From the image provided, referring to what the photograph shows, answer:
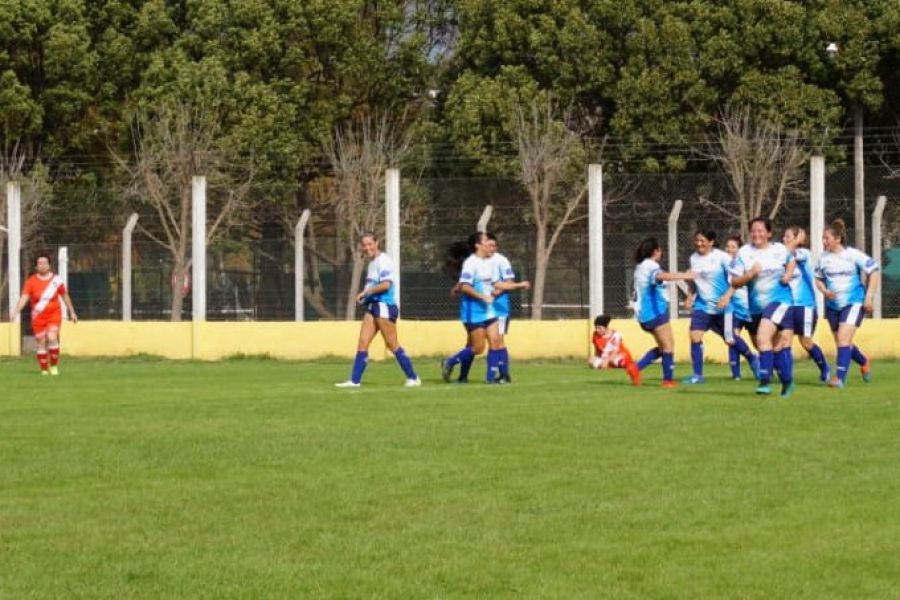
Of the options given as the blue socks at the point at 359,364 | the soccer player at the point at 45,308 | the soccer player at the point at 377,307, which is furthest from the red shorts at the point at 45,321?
the blue socks at the point at 359,364

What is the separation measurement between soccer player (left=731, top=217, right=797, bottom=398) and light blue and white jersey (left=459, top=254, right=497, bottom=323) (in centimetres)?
400

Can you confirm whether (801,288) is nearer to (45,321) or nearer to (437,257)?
(45,321)

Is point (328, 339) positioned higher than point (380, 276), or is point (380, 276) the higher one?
point (380, 276)

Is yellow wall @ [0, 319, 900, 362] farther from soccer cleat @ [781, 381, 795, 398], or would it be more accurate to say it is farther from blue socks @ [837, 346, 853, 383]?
soccer cleat @ [781, 381, 795, 398]

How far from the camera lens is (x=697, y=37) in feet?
166

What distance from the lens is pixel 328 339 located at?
31000mm

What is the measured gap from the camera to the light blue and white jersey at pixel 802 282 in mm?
18641

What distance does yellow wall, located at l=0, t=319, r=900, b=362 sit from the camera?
95.2 feet

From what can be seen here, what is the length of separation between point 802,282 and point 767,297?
1.51 meters

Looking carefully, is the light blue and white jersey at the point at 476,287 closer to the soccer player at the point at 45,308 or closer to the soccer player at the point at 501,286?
the soccer player at the point at 501,286

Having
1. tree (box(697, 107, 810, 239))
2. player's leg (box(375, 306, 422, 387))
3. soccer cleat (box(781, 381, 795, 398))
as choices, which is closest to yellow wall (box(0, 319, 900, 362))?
player's leg (box(375, 306, 422, 387))

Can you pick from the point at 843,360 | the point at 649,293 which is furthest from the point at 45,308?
the point at 843,360

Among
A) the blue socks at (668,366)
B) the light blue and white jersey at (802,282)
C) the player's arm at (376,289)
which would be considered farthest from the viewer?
the blue socks at (668,366)

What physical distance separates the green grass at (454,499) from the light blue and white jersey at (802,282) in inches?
77.0
